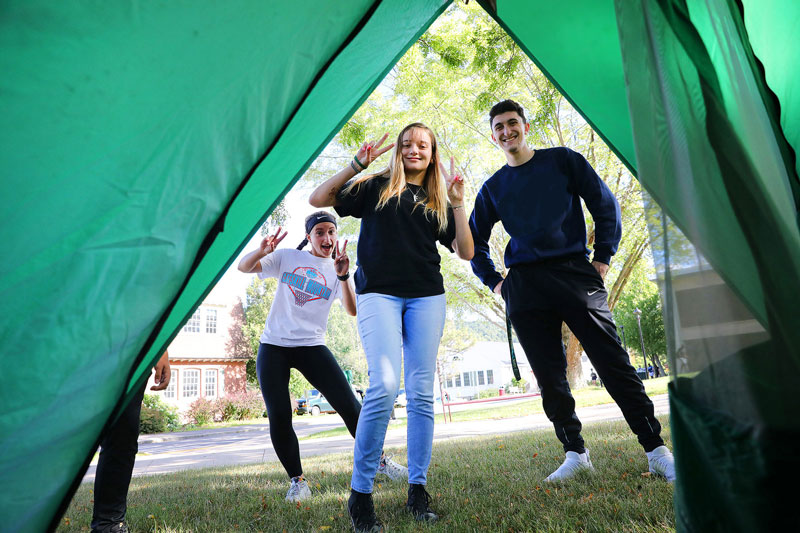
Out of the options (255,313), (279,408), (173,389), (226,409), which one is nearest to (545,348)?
(279,408)

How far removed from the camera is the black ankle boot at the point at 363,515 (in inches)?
82.2

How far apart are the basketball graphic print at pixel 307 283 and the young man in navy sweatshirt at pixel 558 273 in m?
1.27

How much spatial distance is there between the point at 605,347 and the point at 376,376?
3.95 ft

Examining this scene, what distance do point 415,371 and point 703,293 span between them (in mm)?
1527

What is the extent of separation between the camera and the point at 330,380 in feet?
11.0

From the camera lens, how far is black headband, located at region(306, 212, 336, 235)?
3.75 meters

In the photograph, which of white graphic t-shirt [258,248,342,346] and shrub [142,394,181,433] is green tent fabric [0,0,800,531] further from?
shrub [142,394,181,433]

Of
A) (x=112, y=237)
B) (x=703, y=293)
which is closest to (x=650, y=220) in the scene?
(x=703, y=293)

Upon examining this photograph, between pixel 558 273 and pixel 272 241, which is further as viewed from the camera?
pixel 272 241

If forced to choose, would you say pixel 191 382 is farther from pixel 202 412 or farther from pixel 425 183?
pixel 425 183

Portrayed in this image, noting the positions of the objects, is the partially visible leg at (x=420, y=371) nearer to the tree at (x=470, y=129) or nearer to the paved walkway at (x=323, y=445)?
the paved walkway at (x=323, y=445)

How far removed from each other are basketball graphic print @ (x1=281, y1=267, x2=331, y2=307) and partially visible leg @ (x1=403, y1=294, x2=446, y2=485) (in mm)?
1201

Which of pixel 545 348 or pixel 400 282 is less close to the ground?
pixel 400 282

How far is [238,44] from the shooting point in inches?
56.9
